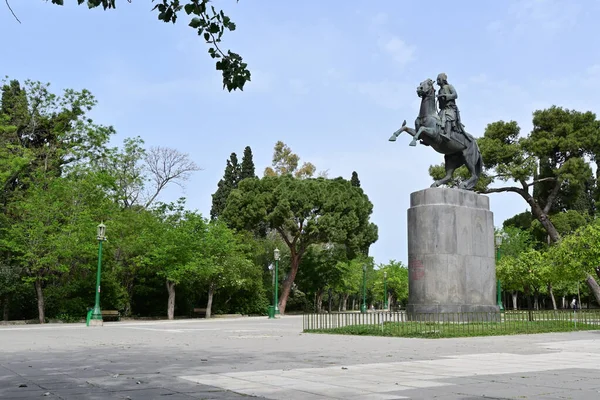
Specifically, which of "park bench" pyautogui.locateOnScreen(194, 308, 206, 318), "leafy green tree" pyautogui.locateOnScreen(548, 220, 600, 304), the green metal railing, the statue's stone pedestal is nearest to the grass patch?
the green metal railing

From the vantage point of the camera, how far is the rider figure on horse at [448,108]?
73.8ft

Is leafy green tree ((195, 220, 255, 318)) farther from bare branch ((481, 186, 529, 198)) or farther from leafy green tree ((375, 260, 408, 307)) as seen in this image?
leafy green tree ((375, 260, 408, 307))

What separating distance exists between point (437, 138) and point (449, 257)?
14.5ft

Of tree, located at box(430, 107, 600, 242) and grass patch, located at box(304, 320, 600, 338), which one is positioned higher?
tree, located at box(430, 107, 600, 242)

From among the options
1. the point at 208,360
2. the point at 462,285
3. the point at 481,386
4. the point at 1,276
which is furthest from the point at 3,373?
the point at 1,276

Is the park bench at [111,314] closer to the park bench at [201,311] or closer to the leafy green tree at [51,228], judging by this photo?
the leafy green tree at [51,228]

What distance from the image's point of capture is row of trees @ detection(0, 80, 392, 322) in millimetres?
33406

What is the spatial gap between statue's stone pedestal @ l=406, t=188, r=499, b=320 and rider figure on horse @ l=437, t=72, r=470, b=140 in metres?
2.39

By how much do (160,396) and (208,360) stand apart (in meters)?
4.43

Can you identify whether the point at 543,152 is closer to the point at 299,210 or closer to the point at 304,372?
the point at 299,210

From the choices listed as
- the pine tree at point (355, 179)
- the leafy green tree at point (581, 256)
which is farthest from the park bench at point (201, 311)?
the pine tree at point (355, 179)

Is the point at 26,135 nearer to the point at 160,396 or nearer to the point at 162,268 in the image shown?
the point at 162,268

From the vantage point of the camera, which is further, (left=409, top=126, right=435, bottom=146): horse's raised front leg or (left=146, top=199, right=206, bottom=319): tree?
(left=146, top=199, right=206, bottom=319): tree

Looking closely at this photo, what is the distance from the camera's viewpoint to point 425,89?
73.3 feet
